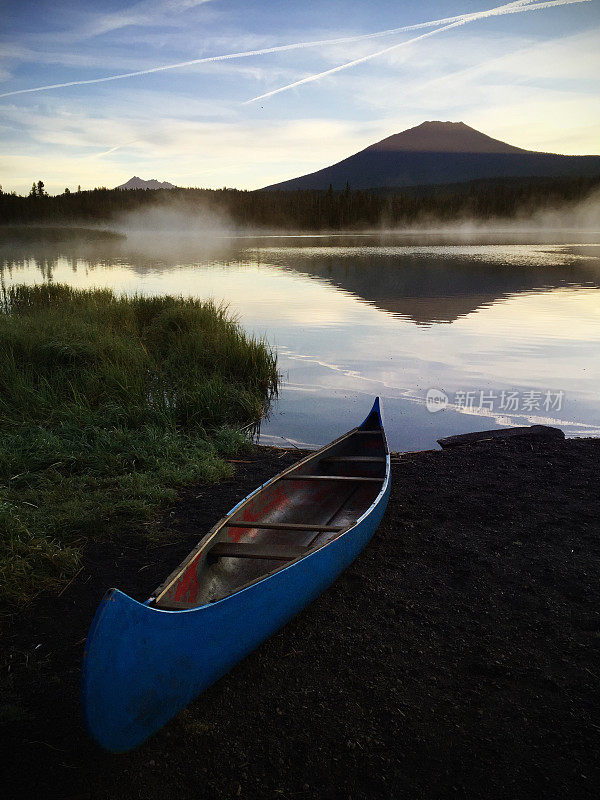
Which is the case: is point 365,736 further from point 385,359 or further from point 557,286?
point 557,286

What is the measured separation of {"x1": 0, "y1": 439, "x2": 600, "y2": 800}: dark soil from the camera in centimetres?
293

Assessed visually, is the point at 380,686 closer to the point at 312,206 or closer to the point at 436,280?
the point at 436,280

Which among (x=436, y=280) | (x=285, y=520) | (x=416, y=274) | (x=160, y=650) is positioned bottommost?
(x=285, y=520)

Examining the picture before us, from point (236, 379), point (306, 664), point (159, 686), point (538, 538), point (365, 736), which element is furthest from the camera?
point (236, 379)

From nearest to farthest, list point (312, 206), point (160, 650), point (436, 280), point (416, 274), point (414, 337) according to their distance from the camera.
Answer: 1. point (160, 650)
2. point (414, 337)
3. point (436, 280)
4. point (416, 274)
5. point (312, 206)

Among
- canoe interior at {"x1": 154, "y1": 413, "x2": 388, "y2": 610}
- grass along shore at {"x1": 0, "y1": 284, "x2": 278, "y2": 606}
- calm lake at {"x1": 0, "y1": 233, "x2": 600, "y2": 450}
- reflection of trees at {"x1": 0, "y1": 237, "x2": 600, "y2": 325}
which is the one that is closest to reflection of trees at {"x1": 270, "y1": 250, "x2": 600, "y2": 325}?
reflection of trees at {"x1": 0, "y1": 237, "x2": 600, "y2": 325}

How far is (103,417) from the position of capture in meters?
7.70

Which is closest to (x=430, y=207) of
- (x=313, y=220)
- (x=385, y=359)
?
→ (x=313, y=220)

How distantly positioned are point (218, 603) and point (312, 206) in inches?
4072

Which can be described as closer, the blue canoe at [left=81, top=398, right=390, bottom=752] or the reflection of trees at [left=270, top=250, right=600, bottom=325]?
the blue canoe at [left=81, top=398, right=390, bottom=752]

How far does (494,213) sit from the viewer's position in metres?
101

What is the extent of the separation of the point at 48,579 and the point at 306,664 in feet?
7.00

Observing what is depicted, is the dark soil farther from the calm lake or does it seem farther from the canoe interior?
the calm lake

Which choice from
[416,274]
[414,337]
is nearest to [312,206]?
[416,274]
